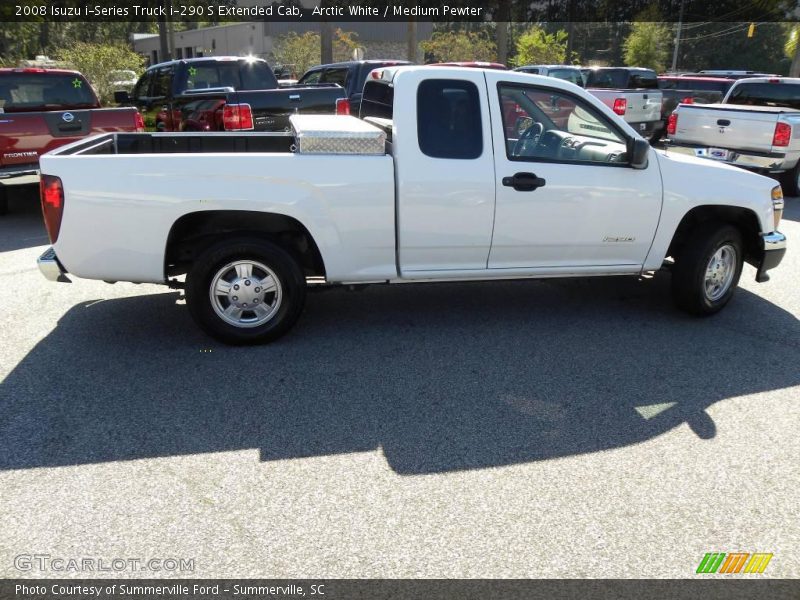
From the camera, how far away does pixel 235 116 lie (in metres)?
9.95

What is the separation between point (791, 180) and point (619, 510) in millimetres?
9922

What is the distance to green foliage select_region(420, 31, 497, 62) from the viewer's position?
4100 centimetres

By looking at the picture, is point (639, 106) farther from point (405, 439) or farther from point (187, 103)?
point (405, 439)

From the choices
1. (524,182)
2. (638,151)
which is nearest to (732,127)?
(638,151)

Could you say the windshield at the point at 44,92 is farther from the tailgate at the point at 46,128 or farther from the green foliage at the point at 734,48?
the green foliage at the point at 734,48

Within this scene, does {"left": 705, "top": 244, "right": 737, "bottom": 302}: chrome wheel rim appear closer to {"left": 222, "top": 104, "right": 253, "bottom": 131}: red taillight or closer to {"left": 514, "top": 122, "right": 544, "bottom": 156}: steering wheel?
{"left": 514, "top": 122, "right": 544, "bottom": 156}: steering wheel

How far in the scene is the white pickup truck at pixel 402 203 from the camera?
183 inches

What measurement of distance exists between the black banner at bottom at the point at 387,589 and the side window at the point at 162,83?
10581 millimetres

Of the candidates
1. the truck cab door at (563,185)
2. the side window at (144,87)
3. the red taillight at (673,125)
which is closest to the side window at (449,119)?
the truck cab door at (563,185)

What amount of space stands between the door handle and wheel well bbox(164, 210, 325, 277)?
1430mm

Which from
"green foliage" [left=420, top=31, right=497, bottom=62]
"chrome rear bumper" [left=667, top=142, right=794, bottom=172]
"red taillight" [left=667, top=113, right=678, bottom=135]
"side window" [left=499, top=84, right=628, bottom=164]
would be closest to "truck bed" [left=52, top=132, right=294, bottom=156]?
"side window" [left=499, top=84, right=628, bottom=164]

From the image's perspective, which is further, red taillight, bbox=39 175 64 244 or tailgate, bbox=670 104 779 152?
tailgate, bbox=670 104 779 152

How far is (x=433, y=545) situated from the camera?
120 inches

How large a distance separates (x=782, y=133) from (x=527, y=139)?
676cm
